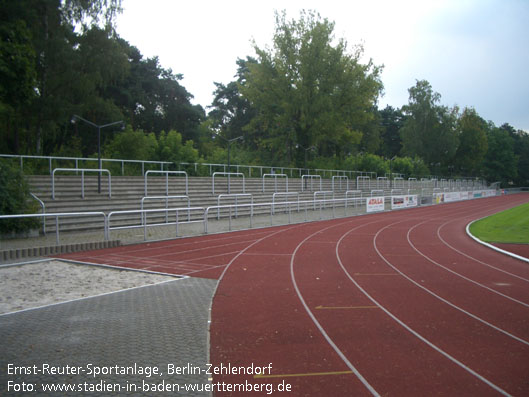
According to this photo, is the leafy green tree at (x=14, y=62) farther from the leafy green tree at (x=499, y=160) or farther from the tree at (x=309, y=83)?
the leafy green tree at (x=499, y=160)

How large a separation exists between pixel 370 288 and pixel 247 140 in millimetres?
49885

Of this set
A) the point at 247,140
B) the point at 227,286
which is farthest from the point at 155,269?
the point at 247,140

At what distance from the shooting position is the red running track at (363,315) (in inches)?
171

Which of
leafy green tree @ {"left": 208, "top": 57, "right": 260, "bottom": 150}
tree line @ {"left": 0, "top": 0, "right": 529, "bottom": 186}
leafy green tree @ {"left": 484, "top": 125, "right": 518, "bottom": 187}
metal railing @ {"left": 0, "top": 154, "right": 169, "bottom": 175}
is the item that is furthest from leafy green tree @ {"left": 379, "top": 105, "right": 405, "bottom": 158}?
metal railing @ {"left": 0, "top": 154, "right": 169, "bottom": 175}

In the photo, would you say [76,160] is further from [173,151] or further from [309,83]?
[309,83]

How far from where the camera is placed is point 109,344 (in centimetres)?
498

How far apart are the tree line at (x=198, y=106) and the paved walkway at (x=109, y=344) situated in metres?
16.9

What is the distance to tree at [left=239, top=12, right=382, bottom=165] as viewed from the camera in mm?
42219

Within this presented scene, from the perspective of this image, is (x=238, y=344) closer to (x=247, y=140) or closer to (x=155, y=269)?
(x=155, y=269)

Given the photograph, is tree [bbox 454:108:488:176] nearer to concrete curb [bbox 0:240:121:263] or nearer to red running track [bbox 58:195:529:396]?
red running track [bbox 58:195:529:396]

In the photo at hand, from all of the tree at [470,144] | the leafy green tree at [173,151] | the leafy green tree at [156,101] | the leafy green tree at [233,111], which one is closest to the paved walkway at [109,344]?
the leafy green tree at [173,151]

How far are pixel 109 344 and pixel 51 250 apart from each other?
24.2 feet

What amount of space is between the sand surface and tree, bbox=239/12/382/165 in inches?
1358

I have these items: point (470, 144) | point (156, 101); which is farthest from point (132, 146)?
point (470, 144)
